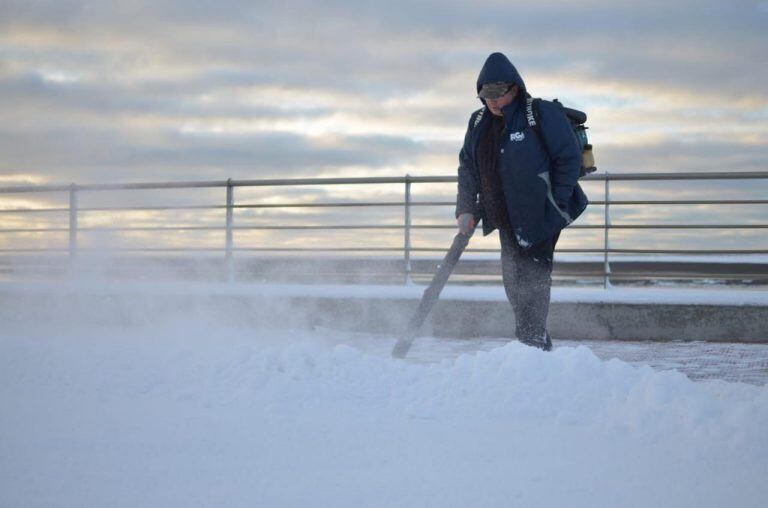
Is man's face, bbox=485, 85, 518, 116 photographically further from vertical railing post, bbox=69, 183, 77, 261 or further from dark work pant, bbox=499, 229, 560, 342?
vertical railing post, bbox=69, 183, 77, 261

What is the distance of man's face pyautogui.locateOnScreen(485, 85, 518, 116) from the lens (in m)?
5.33

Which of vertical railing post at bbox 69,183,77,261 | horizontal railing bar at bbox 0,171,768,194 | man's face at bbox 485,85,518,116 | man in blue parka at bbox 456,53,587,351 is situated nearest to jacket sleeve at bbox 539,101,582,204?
man in blue parka at bbox 456,53,587,351

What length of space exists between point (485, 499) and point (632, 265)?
2614cm

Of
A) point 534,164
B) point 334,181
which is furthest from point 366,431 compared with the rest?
point 334,181

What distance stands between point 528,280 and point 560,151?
0.80m

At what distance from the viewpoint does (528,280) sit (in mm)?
5488

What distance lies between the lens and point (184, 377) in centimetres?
487

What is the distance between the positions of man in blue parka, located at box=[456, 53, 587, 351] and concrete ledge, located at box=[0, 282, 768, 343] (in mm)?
3035

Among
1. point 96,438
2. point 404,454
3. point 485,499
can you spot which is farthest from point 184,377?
point 485,499

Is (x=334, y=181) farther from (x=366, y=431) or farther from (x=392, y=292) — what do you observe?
(x=366, y=431)

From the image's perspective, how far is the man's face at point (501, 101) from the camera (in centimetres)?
533

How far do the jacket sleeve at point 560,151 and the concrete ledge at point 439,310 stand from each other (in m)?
3.38

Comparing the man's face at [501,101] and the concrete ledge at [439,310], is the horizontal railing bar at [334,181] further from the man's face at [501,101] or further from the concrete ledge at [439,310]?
the man's face at [501,101]

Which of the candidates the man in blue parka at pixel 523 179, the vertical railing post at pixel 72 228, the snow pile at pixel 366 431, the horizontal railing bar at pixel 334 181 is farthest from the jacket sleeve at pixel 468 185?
the vertical railing post at pixel 72 228
